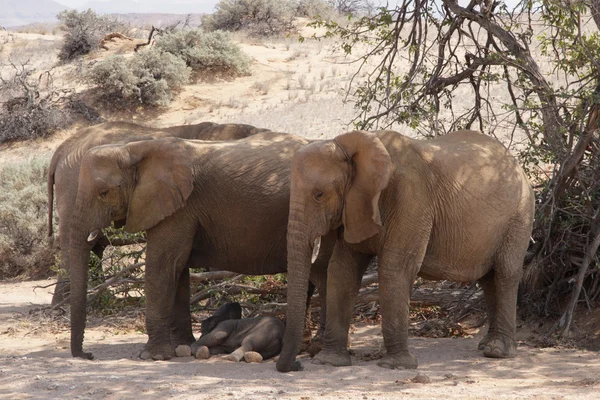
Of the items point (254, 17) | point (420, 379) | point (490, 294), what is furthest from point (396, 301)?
point (254, 17)

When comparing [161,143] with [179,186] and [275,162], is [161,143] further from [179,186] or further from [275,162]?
[275,162]

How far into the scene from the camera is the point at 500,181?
8125mm

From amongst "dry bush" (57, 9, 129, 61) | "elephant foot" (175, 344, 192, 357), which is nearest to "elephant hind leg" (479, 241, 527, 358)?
"elephant foot" (175, 344, 192, 357)

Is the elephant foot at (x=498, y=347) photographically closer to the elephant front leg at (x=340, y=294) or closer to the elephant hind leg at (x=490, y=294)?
the elephant hind leg at (x=490, y=294)

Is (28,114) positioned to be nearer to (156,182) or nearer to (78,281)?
(78,281)

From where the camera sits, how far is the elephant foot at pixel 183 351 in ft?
27.1

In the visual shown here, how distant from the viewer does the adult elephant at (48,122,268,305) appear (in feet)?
34.8

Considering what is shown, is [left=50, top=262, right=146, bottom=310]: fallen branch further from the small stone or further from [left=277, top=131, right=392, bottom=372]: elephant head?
the small stone

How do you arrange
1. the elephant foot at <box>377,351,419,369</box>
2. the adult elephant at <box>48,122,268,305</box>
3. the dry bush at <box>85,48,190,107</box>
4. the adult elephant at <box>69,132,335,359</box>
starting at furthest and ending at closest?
the dry bush at <box>85,48,190,107</box> → the adult elephant at <box>48,122,268,305</box> → the adult elephant at <box>69,132,335,359</box> → the elephant foot at <box>377,351,419,369</box>

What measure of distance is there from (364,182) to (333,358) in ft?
4.93

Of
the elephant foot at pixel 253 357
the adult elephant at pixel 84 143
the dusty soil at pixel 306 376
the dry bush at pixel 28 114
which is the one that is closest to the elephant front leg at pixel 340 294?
the dusty soil at pixel 306 376

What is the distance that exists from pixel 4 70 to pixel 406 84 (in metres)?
21.7

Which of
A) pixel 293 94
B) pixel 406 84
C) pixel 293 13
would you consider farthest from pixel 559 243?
pixel 293 13

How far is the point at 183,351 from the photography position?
827cm
